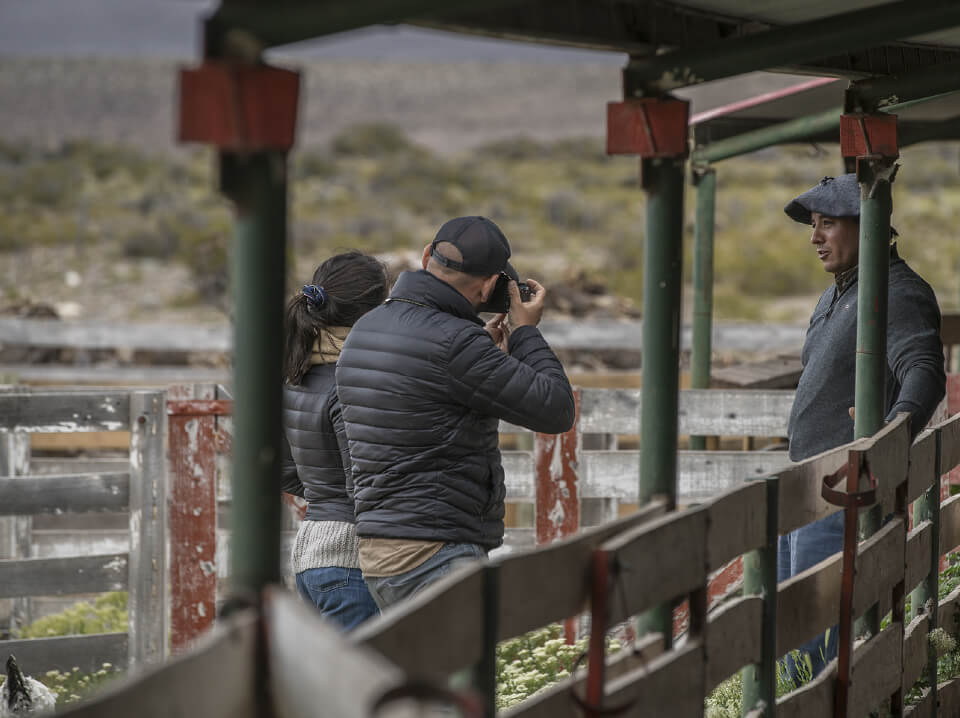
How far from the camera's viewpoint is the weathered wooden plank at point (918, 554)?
4.30 metres

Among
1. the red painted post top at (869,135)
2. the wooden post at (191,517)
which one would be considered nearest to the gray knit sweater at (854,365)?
the red painted post top at (869,135)

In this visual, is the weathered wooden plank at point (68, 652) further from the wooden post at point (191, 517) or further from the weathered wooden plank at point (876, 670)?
the weathered wooden plank at point (876, 670)

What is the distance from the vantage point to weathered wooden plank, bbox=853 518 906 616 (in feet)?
12.2

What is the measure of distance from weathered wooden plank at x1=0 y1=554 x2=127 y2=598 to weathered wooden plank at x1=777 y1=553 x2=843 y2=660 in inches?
139

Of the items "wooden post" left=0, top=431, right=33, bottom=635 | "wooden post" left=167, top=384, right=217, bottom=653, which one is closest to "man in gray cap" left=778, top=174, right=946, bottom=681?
"wooden post" left=167, top=384, right=217, bottom=653

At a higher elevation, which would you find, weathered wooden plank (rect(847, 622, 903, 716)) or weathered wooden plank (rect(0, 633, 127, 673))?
weathered wooden plank (rect(847, 622, 903, 716))

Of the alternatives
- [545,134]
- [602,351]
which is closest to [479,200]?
[545,134]

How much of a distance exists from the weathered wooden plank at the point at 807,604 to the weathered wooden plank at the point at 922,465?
2.07 feet

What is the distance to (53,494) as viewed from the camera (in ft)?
19.1

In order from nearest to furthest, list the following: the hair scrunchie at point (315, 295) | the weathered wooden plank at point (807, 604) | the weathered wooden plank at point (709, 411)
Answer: the weathered wooden plank at point (807, 604)
the hair scrunchie at point (315, 295)
the weathered wooden plank at point (709, 411)

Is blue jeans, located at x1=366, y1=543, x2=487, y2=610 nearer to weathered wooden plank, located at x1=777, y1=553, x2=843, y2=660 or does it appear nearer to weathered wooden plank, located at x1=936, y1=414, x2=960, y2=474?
weathered wooden plank, located at x1=777, y1=553, x2=843, y2=660

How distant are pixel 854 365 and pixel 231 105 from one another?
Answer: 298 centimetres

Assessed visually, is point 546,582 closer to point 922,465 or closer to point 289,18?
point 289,18

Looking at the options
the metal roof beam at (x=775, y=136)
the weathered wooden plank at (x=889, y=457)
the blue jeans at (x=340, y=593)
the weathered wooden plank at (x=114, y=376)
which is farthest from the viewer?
the weathered wooden plank at (x=114, y=376)
